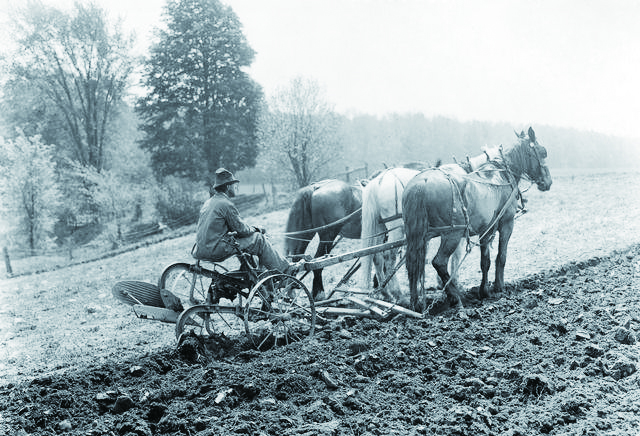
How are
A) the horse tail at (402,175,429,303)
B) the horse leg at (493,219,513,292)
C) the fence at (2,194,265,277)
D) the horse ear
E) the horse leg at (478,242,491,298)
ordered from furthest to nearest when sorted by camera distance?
the fence at (2,194,265,277) < the horse ear < the horse leg at (493,219,513,292) < the horse leg at (478,242,491,298) < the horse tail at (402,175,429,303)

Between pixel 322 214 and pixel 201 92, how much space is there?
11542 millimetres

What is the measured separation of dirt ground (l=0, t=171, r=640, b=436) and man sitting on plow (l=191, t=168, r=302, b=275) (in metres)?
1.00

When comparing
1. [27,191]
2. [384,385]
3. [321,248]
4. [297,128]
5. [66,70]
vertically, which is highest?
[66,70]

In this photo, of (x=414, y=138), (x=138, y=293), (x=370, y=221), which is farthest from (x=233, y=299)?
(x=414, y=138)

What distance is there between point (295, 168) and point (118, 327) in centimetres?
1508

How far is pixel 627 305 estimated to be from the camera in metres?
6.05

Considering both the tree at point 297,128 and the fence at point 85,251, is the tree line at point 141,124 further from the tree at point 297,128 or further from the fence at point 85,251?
the fence at point 85,251

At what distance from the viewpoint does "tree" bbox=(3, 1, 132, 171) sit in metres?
16.3

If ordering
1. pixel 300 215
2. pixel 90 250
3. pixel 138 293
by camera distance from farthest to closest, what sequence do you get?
pixel 90 250 → pixel 300 215 → pixel 138 293

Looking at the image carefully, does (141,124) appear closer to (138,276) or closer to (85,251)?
(85,251)

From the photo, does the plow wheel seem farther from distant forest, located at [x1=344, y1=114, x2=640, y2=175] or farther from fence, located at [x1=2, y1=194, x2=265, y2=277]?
distant forest, located at [x1=344, y1=114, x2=640, y2=175]

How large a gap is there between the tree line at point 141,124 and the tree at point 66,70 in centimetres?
5

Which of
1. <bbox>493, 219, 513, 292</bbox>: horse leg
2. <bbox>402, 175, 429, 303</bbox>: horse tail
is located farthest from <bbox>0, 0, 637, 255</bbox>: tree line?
<bbox>402, 175, 429, 303</bbox>: horse tail

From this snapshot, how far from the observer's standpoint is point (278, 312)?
5.98 metres
